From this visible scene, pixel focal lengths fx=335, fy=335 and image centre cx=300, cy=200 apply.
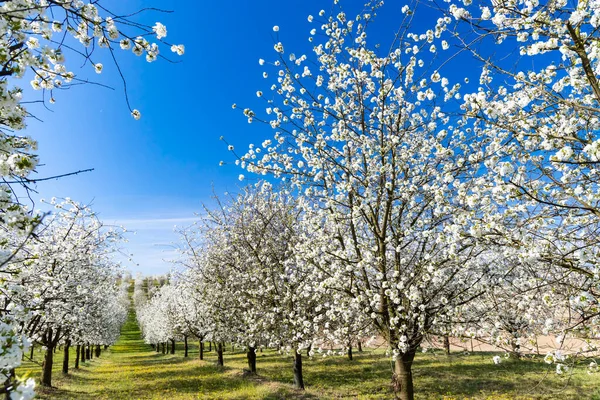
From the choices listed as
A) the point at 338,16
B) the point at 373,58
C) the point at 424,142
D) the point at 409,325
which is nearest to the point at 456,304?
the point at 409,325

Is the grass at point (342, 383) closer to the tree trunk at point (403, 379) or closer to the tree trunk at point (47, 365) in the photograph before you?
the tree trunk at point (47, 365)

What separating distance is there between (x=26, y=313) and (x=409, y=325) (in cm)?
783

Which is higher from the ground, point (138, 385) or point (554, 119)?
point (554, 119)

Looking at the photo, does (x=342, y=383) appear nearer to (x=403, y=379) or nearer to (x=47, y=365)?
(x=403, y=379)

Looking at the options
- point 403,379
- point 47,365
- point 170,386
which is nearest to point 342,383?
point 170,386

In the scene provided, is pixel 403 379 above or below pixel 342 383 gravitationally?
above

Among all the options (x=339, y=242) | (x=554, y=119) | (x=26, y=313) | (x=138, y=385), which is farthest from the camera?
(x=138, y=385)

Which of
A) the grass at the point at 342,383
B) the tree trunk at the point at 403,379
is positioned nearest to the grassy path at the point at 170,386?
the grass at the point at 342,383

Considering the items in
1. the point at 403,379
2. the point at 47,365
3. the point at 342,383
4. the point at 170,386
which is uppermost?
the point at 403,379

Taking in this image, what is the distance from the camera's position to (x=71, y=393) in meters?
19.4

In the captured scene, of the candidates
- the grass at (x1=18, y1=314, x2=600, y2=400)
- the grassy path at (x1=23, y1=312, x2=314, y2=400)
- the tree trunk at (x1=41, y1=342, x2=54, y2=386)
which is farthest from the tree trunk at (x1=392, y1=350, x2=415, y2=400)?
the tree trunk at (x1=41, y1=342, x2=54, y2=386)

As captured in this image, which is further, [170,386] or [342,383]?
[170,386]

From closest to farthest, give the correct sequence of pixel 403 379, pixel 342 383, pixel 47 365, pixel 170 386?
pixel 403 379, pixel 342 383, pixel 47 365, pixel 170 386

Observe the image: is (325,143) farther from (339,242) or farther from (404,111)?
(339,242)
